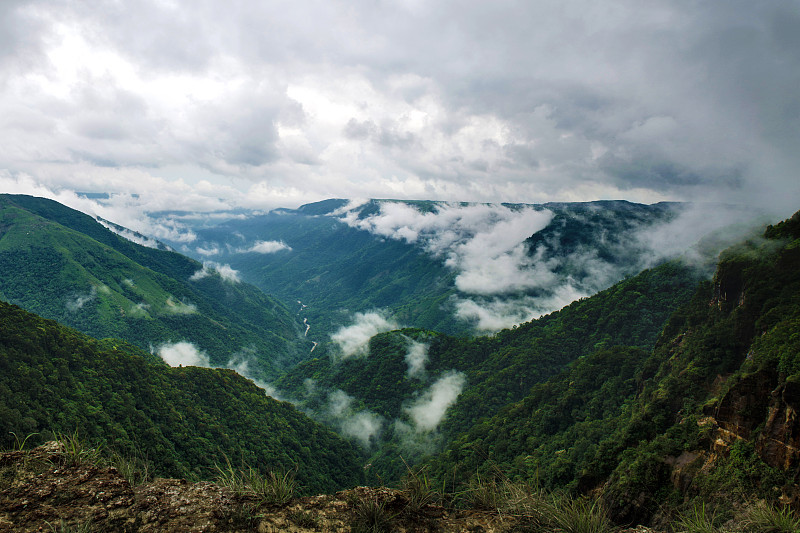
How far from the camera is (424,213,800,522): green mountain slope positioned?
734 inches

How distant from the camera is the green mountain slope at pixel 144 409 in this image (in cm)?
3791

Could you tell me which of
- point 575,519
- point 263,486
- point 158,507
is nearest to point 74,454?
point 158,507

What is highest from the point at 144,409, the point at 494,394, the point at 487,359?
the point at 144,409

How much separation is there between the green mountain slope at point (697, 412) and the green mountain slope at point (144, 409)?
26417 mm

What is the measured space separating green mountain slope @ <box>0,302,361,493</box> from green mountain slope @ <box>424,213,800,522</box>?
26.4m

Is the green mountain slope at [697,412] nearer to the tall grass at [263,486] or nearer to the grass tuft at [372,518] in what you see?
the grass tuft at [372,518]

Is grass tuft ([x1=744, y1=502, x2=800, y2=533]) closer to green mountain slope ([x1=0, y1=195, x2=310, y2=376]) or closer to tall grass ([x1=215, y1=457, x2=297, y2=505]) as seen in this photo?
tall grass ([x1=215, y1=457, x2=297, y2=505])

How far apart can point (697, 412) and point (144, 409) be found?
221 feet

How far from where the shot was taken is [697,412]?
94.6 feet

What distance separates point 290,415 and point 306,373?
2201 inches

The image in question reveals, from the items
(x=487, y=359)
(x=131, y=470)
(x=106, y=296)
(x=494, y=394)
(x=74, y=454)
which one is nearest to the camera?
(x=74, y=454)

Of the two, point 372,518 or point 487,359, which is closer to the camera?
point 372,518

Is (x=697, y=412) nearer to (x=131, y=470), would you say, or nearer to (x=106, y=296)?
(x=131, y=470)

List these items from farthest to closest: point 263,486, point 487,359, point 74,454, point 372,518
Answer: point 487,359
point 74,454
point 263,486
point 372,518
